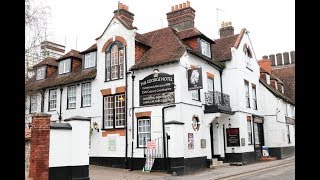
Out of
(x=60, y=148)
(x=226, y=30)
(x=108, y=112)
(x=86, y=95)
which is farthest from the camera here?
(x=226, y=30)

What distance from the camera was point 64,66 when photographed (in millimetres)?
23125

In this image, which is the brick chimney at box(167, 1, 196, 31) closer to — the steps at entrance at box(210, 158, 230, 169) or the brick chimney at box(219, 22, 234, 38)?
the brick chimney at box(219, 22, 234, 38)

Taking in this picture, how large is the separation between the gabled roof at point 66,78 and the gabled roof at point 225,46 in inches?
346

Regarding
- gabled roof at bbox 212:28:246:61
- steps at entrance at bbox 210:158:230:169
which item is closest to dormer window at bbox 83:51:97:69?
gabled roof at bbox 212:28:246:61

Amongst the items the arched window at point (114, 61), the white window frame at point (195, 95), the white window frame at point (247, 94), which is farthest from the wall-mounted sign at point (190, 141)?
the white window frame at point (247, 94)

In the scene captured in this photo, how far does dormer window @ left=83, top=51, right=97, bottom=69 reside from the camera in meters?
21.1

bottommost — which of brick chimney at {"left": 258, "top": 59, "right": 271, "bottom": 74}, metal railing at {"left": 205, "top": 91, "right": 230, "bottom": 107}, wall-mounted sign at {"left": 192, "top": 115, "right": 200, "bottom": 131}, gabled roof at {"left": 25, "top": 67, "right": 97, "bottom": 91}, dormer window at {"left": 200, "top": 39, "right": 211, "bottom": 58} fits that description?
wall-mounted sign at {"left": 192, "top": 115, "right": 200, "bottom": 131}

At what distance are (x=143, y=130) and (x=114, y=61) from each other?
483 centimetres

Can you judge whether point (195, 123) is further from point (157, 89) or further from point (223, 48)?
point (223, 48)

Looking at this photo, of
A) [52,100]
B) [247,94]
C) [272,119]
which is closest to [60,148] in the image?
[52,100]

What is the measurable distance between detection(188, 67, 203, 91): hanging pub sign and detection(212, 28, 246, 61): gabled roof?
608 centimetres
